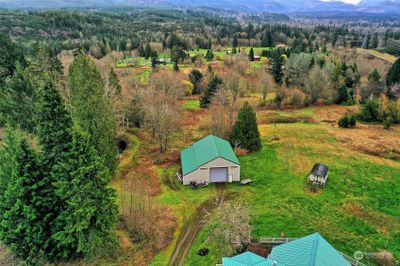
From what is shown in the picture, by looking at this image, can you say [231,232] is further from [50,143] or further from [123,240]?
[50,143]

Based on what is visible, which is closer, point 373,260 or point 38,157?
point 38,157

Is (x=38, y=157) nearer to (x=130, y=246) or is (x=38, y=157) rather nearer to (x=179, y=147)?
(x=130, y=246)

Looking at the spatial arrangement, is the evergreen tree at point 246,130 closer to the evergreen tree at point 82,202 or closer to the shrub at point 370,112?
the evergreen tree at point 82,202

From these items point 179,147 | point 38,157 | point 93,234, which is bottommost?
point 179,147

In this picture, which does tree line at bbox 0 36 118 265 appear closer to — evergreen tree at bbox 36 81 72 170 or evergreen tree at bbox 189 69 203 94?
evergreen tree at bbox 36 81 72 170

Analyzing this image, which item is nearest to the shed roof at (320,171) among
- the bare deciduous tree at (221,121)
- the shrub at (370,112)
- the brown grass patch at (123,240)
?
the bare deciduous tree at (221,121)

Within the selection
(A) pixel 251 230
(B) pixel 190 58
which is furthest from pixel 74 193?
(B) pixel 190 58
